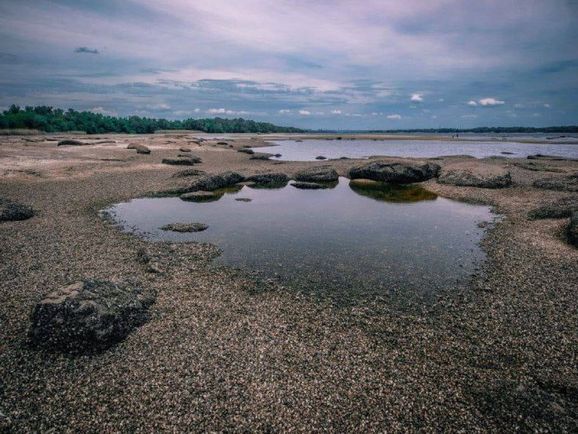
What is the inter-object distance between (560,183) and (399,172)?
1346 centimetres

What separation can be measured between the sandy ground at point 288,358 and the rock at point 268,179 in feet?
64.6

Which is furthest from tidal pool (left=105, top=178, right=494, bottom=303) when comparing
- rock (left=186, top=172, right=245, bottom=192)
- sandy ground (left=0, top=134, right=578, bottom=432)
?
rock (left=186, top=172, right=245, bottom=192)

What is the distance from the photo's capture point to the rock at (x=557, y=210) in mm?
19094

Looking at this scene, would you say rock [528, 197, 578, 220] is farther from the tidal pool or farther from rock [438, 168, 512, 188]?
rock [438, 168, 512, 188]

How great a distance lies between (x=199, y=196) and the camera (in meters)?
26.3

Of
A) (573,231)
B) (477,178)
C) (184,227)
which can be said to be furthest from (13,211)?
(477,178)

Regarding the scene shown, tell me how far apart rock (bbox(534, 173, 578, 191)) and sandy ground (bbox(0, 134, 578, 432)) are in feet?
58.2

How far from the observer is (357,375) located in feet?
25.6

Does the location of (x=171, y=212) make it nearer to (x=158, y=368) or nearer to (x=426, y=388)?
(x=158, y=368)

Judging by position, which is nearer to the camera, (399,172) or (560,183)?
(560,183)

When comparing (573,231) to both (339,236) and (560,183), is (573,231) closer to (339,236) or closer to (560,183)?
(339,236)

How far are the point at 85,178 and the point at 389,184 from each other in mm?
30278

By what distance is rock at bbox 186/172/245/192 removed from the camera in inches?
1134

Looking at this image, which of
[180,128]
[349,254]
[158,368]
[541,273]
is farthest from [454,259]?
[180,128]
